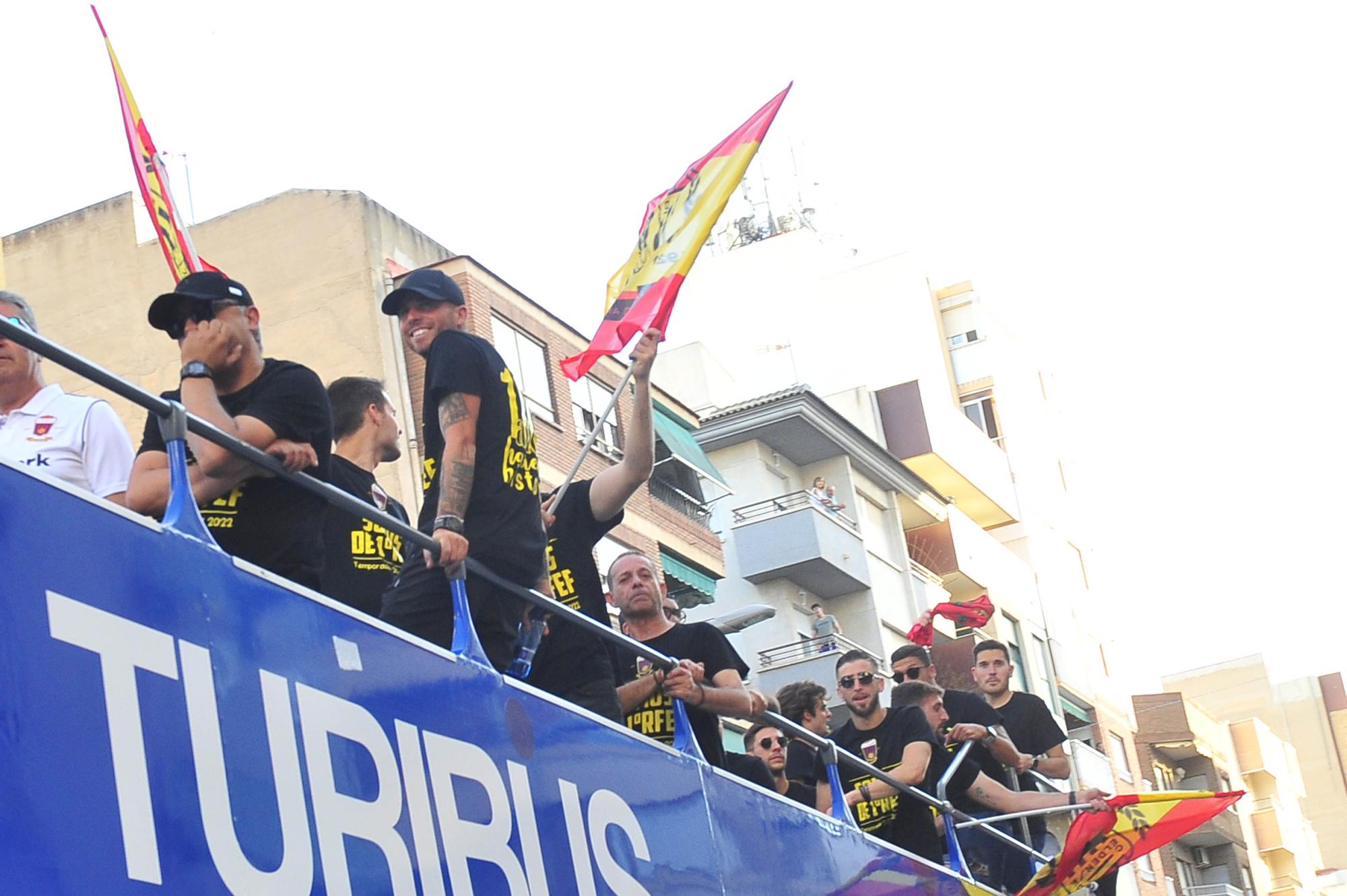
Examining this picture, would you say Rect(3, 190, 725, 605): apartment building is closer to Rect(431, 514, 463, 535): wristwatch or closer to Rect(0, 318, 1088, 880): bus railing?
Rect(0, 318, 1088, 880): bus railing

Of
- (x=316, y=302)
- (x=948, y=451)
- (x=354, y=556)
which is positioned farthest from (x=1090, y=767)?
(x=354, y=556)

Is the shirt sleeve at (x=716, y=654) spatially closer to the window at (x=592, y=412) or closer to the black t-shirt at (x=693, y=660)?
the black t-shirt at (x=693, y=660)

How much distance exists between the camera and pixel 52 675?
14.8 ft

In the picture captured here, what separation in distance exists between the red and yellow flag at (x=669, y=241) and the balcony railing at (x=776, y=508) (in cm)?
2742

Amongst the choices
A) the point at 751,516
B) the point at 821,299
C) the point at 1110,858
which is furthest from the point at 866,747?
the point at 821,299

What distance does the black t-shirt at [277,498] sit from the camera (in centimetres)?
558

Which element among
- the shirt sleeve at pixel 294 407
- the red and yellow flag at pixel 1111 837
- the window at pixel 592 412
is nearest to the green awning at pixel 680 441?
the window at pixel 592 412

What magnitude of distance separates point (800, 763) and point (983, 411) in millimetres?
42544

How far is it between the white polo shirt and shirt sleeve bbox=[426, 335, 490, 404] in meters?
1.10

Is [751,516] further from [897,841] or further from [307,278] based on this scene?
[897,841]

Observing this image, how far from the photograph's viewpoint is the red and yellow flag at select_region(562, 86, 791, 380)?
27.8 ft

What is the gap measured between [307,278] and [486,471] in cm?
2111

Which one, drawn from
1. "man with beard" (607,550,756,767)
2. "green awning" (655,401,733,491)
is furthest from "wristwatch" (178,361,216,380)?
"green awning" (655,401,733,491)

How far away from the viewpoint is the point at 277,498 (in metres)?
5.67
